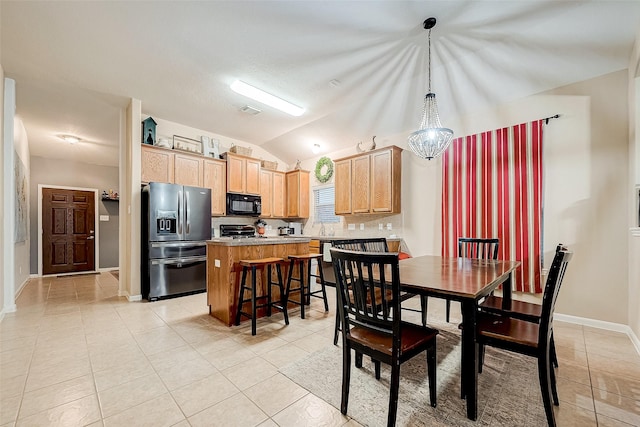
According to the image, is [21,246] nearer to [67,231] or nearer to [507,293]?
[67,231]

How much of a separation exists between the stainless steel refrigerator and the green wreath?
250cm

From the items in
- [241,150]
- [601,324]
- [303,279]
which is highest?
[241,150]

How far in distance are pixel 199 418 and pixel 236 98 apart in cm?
385

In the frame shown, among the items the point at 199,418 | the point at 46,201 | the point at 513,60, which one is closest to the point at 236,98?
the point at 513,60

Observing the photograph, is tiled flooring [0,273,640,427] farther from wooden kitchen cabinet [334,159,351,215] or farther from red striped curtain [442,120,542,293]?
wooden kitchen cabinet [334,159,351,215]

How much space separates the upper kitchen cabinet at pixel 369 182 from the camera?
4.55 metres

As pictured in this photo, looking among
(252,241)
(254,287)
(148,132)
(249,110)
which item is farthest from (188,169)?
(254,287)

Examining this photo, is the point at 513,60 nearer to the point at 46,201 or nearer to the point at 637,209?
the point at 637,209

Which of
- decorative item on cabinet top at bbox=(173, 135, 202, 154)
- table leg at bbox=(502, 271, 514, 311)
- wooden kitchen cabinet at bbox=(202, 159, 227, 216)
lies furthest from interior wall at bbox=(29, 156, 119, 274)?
table leg at bbox=(502, 271, 514, 311)

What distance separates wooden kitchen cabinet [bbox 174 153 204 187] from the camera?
4.69 meters

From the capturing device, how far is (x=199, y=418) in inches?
62.3

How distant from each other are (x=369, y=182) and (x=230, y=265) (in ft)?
9.33

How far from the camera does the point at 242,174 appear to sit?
5.55 meters

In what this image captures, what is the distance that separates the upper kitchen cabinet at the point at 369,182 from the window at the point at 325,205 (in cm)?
48
